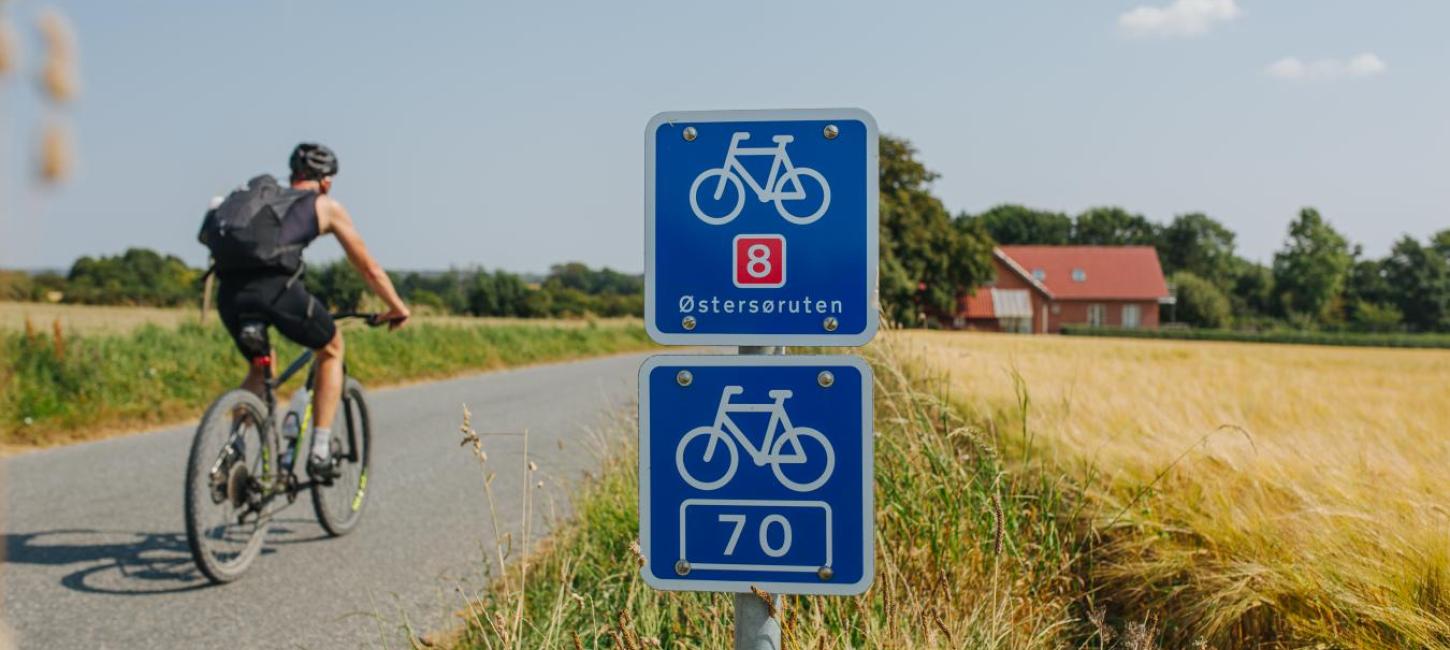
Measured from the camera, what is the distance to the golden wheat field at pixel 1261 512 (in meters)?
2.59

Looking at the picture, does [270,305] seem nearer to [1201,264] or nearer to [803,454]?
[803,454]

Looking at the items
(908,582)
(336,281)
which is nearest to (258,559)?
(908,582)

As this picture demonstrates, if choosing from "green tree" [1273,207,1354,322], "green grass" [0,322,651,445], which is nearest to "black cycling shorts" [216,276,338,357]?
"green grass" [0,322,651,445]

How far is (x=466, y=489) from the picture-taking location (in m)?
6.45

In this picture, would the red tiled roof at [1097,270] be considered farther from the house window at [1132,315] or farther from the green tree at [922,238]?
the green tree at [922,238]

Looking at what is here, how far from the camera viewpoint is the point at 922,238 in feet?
150

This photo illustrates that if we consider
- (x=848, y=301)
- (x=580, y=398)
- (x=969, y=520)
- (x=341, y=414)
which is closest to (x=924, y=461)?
(x=969, y=520)

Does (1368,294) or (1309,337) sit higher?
(1368,294)

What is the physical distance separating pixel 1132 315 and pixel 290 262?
262ft

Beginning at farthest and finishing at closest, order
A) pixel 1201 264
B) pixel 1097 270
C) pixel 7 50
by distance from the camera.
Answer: pixel 1201 264 < pixel 1097 270 < pixel 7 50

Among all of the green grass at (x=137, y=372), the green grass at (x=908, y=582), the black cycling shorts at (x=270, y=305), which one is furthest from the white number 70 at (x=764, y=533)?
the green grass at (x=137, y=372)

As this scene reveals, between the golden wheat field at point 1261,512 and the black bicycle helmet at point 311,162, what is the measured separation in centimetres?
297

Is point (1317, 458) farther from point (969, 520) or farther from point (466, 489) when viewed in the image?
point (466, 489)

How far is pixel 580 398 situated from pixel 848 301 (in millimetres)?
10742
